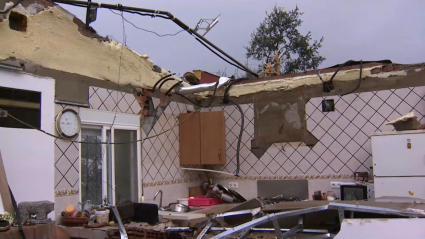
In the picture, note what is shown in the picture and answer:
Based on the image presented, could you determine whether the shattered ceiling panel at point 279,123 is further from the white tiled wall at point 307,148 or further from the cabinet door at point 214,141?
the cabinet door at point 214,141

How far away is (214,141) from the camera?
5156 mm

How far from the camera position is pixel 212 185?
5496 millimetres

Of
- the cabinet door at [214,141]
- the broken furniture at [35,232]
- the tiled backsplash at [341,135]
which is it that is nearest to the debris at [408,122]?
the tiled backsplash at [341,135]

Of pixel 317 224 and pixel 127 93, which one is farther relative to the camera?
pixel 127 93

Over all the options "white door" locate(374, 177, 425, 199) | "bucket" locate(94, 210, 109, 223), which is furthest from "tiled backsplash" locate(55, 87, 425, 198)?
"bucket" locate(94, 210, 109, 223)

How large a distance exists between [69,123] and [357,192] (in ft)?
9.93

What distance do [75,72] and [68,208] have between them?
4.23 feet

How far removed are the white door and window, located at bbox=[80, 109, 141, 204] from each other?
2.53 metres

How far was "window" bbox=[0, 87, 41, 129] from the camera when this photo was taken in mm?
3295

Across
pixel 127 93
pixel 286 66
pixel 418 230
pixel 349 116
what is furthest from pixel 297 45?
pixel 418 230

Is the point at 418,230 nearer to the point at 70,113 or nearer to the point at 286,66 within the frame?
the point at 70,113

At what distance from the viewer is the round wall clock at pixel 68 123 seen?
3682mm

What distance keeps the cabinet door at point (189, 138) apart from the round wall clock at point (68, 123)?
1.71 m

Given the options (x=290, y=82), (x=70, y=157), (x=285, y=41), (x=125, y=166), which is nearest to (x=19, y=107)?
(x=70, y=157)
